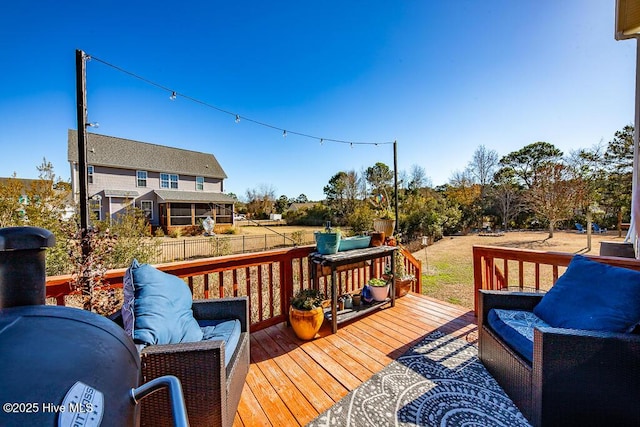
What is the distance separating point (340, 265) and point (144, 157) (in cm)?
1734

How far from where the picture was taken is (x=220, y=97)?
4980 millimetres

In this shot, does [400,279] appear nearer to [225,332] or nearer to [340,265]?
[340,265]

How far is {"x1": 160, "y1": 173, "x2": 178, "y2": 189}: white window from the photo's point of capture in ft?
52.1

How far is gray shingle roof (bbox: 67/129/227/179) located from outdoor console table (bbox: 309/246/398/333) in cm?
1484

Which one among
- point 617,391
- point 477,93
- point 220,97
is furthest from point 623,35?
point 220,97

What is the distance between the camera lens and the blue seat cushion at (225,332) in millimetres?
1672

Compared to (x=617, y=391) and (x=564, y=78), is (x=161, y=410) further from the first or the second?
(x=564, y=78)

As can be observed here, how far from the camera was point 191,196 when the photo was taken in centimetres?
1612

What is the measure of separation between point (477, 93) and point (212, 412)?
607 centimetres

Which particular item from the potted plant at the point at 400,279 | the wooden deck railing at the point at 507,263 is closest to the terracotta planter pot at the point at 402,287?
the potted plant at the point at 400,279

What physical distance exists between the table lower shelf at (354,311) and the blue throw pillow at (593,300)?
1549 mm

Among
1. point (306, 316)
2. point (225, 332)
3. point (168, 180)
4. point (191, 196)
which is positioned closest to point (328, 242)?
point (306, 316)

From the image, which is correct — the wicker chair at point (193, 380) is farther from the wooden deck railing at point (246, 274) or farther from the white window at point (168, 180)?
the white window at point (168, 180)

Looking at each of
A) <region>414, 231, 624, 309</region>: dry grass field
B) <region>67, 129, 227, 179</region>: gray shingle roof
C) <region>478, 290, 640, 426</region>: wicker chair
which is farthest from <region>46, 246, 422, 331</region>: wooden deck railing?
<region>67, 129, 227, 179</region>: gray shingle roof
